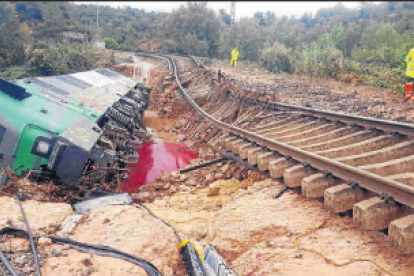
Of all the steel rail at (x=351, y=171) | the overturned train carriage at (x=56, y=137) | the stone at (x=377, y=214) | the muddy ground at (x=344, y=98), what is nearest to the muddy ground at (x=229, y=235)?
the stone at (x=377, y=214)

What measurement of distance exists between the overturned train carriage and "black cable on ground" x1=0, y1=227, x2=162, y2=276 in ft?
6.74

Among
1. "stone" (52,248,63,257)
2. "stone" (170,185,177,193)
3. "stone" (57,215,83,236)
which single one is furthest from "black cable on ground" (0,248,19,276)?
"stone" (170,185,177,193)

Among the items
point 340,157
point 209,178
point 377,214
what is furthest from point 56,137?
point 377,214

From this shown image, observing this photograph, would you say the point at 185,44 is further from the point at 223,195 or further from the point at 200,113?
the point at 223,195

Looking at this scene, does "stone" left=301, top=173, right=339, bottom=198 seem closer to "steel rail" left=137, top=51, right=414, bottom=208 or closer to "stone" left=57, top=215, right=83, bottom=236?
"steel rail" left=137, top=51, right=414, bottom=208

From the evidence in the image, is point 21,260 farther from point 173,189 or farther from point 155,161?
point 155,161

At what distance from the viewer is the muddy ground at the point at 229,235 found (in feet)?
11.0

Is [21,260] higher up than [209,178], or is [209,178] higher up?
[21,260]

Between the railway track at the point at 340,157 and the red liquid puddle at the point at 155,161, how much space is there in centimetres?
137

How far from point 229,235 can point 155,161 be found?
234 inches

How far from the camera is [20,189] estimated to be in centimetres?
545

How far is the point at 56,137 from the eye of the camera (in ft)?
20.2

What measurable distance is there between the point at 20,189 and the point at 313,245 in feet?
15.0

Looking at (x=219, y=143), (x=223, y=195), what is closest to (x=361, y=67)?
(x=219, y=143)
